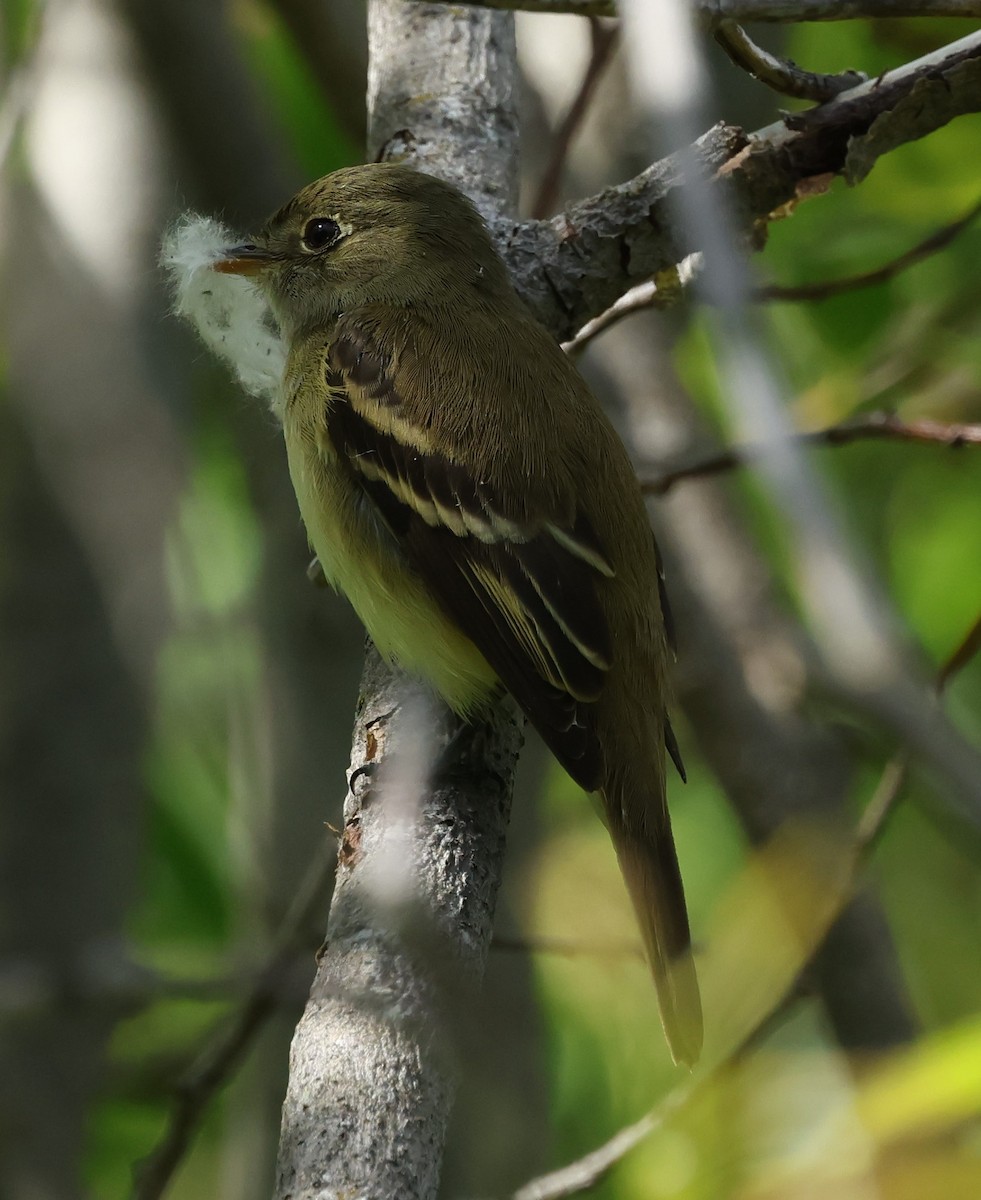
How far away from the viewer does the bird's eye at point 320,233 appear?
4.14 m

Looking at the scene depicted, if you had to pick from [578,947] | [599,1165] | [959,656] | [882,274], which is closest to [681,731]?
[882,274]

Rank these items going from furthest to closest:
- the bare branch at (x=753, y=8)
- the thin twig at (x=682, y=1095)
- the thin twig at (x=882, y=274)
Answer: the thin twig at (x=882, y=274)
the thin twig at (x=682, y=1095)
the bare branch at (x=753, y=8)

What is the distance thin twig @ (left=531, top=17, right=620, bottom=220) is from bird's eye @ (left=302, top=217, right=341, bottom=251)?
0.61 meters

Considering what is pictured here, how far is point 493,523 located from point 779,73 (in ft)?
3.64

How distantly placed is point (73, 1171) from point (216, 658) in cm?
207

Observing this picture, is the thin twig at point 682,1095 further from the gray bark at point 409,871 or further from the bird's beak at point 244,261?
the bird's beak at point 244,261

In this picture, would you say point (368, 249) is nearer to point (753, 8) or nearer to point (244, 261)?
point (244, 261)

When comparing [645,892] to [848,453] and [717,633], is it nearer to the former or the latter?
[717,633]

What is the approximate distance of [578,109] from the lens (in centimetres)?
434

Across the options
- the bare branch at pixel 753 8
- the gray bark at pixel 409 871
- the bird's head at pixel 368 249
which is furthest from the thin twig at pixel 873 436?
the bare branch at pixel 753 8

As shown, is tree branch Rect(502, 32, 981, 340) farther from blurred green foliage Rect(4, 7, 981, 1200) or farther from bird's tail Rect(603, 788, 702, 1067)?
bird's tail Rect(603, 788, 702, 1067)

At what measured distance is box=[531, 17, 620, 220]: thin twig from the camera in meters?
4.36

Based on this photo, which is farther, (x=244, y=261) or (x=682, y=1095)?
(x=244, y=261)

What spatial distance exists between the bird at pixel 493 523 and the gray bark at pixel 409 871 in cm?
15
